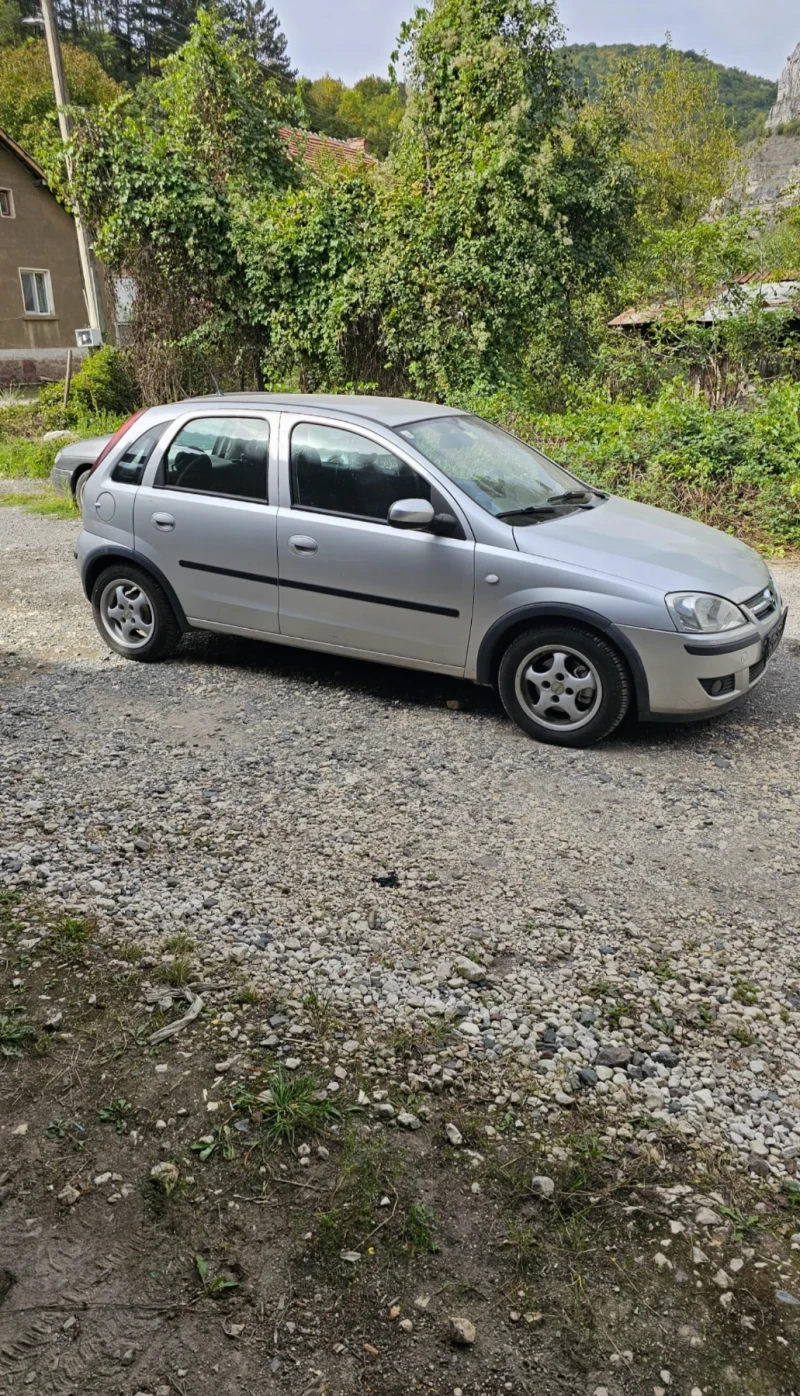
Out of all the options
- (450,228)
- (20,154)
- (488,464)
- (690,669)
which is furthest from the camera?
(20,154)

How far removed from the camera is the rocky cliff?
Result: 9044 centimetres

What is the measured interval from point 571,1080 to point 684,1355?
0.85 m

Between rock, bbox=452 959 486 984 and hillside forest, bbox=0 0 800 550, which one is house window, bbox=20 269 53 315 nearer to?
hillside forest, bbox=0 0 800 550

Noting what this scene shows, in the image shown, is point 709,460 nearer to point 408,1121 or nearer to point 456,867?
point 456,867

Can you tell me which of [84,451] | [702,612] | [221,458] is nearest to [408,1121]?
[702,612]

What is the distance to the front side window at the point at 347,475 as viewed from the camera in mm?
5523

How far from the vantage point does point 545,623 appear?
205 inches

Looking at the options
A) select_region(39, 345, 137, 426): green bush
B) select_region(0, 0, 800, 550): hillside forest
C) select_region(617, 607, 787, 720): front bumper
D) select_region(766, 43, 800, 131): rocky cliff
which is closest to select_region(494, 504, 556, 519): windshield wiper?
select_region(617, 607, 787, 720): front bumper

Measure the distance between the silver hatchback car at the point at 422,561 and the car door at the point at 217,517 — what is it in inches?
0.5

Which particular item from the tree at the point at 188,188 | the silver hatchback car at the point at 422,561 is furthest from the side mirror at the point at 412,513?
the tree at the point at 188,188

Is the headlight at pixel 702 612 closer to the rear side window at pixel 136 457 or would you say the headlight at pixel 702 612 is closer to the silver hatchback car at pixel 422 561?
the silver hatchback car at pixel 422 561

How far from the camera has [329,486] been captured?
574 cm

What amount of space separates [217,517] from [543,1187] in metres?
4.55

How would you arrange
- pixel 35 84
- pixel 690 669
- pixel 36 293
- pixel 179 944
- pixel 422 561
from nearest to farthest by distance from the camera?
pixel 179 944, pixel 690 669, pixel 422 561, pixel 36 293, pixel 35 84
